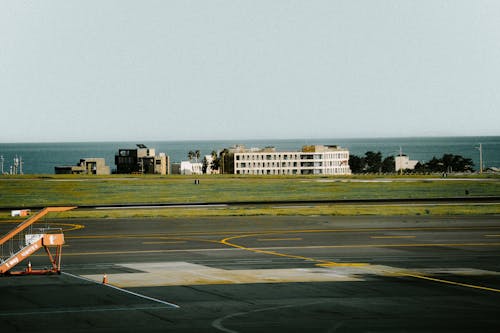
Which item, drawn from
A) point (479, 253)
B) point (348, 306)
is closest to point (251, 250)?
point (479, 253)

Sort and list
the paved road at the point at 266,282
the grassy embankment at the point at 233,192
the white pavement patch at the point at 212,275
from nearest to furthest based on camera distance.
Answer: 1. the paved road at the point at 266,282
2. the white pavement patch at the point at 212,275
3. the grassy embankment at the point at 233,192

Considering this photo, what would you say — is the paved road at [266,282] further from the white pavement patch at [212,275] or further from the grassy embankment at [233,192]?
the grassy embankment at [233,192]

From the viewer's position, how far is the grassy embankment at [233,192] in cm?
7581

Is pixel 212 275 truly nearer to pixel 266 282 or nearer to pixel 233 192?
pixel 266 282

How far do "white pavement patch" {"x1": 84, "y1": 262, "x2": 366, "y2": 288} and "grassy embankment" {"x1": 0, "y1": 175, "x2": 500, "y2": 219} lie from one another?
3395 cm

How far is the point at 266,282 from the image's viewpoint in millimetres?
34875

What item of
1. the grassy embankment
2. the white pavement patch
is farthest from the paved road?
the grassy embankment

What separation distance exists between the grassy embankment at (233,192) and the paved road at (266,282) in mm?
16462

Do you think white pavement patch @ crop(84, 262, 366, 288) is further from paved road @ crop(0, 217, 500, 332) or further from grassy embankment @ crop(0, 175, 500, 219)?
grassy embankment @ crop(0, 175, 500, 219)

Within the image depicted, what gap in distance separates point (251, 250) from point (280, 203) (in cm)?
3919

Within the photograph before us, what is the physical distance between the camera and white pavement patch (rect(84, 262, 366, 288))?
3509 centimetres

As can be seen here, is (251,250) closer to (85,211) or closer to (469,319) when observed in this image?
(469,319)

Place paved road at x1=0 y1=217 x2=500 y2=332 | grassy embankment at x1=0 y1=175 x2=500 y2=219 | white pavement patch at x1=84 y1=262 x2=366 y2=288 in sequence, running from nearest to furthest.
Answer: paved road at x1=0 y1=217 x2=500 y2=332 → white pavement patch at x1=84 y1=262 x2=366 y2=288 → grassy embankment at x1=0 y1=175 x2=500 y2=219

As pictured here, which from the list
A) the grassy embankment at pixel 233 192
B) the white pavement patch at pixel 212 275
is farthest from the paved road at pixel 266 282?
the grassy embankment at pixel 233 192
